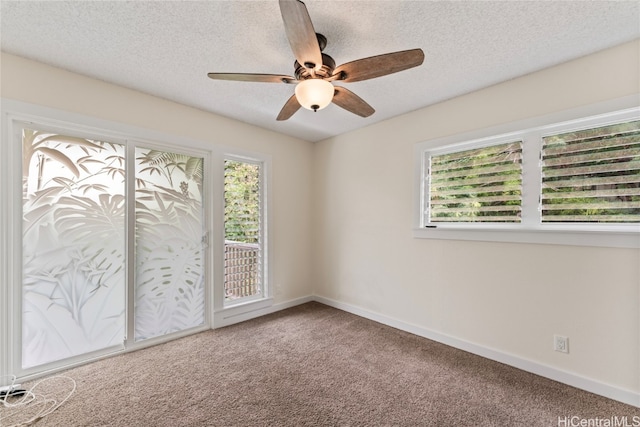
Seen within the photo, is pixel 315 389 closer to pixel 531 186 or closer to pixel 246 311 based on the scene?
pixel 246 311

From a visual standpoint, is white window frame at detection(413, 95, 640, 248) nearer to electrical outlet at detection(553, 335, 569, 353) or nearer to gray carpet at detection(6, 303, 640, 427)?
electrical outlet at detection(553, 335, 569, 353)

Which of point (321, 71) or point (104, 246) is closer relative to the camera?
point (321, 71)

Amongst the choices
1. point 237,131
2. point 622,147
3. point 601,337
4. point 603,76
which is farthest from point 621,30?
point 237,131

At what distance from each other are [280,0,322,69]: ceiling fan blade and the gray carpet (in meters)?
2.20

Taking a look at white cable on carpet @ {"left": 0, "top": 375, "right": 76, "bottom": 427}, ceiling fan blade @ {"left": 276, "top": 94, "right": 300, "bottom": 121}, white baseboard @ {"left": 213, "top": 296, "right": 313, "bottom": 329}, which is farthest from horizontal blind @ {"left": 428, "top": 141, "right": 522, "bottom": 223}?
white cable on carpet @ {"left": 0, "top": 375, "right": 76, "bottom": 427}

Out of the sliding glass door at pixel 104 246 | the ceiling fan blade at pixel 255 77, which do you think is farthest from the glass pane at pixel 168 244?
the ceiling fan blade at pixel 255 77

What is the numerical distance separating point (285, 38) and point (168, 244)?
7.52 feet

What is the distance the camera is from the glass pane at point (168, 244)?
2709mm

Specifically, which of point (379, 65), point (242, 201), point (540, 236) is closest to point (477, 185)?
point (540, 236)

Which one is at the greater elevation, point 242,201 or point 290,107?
point 290,107

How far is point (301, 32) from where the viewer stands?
1.33 meters

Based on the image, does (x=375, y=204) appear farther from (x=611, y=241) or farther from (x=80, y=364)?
(x=80, y=364)

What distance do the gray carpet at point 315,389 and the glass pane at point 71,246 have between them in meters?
0.33

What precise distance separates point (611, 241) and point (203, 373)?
322 centimetres
